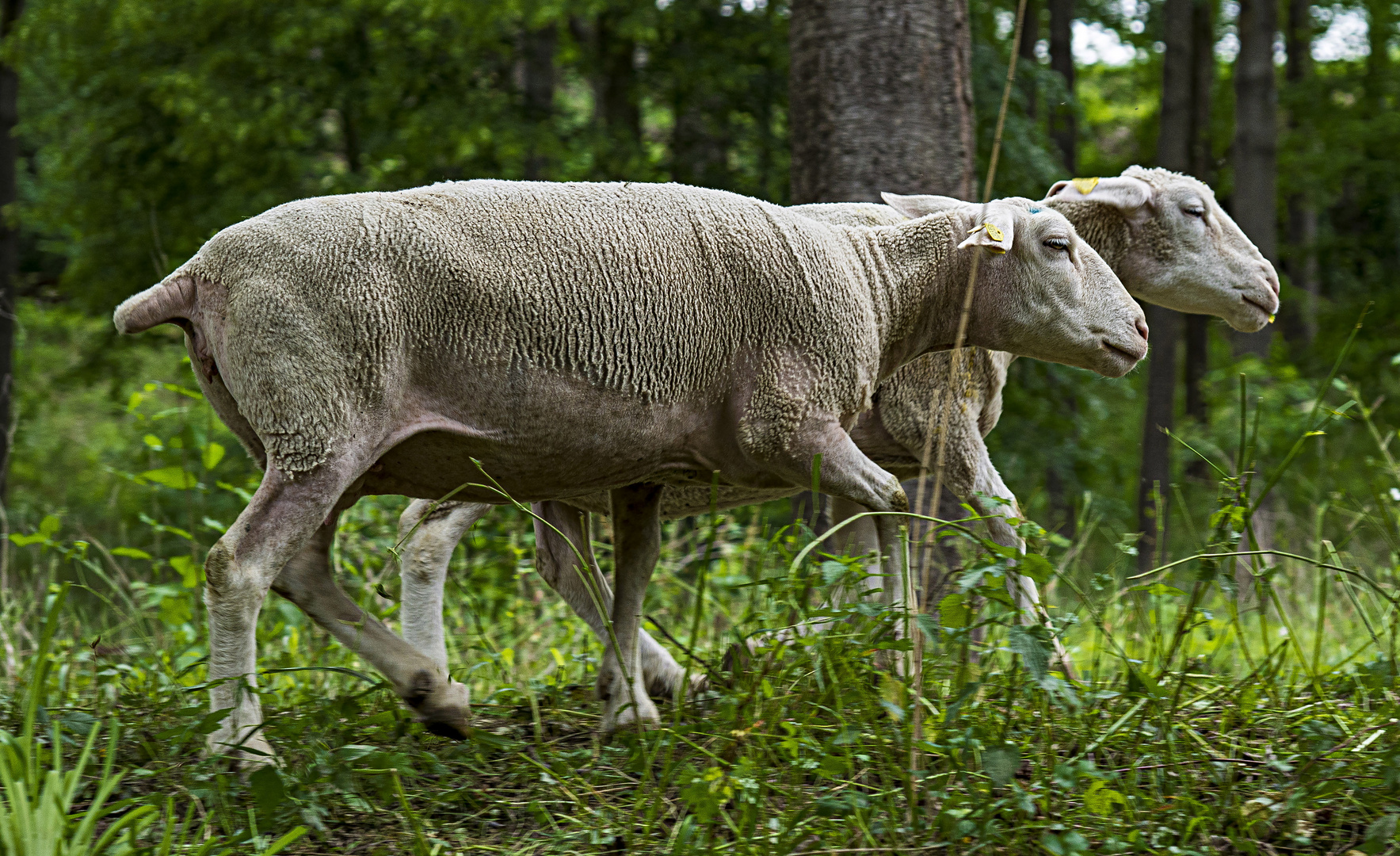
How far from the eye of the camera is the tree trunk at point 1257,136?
38.6 feet

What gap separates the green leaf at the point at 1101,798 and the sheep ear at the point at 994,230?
138 centimetres

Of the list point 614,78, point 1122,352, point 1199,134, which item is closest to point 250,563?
point 1122,352

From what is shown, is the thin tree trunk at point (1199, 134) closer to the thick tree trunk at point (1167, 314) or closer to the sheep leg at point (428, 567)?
the thick tree trunk at point (1167, 314)

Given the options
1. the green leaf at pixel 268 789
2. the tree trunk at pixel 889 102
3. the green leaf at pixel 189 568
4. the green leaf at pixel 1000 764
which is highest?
the tree trunk at pixel 889 102

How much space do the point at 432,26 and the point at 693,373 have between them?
8768 millimetres

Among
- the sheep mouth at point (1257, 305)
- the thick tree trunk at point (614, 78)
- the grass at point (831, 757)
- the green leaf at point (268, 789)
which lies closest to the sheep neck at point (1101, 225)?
the sheep mouth at point (1257, 305)

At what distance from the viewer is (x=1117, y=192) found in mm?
4301

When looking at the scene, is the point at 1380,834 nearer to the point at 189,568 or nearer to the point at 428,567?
the point at 428,567

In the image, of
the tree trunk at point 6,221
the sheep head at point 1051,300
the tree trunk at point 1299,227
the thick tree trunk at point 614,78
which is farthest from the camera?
the tree trunk at point 1299,227

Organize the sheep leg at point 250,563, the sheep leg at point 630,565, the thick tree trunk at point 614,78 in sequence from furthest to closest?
the thick tree trunk at point 614,78 < the sheep leg at point 630,565 < the sheep leg at point 250,563

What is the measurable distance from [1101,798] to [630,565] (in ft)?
5.21

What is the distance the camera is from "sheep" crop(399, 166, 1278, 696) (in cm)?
415

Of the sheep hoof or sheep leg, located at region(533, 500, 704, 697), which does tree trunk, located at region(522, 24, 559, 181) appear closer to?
sheep leg, located at region(533, 500, 704, 697)

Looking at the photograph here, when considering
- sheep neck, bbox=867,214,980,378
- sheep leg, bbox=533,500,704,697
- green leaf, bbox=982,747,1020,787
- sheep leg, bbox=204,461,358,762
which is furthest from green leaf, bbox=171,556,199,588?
green leaf, bbox=982,747,1020,787
